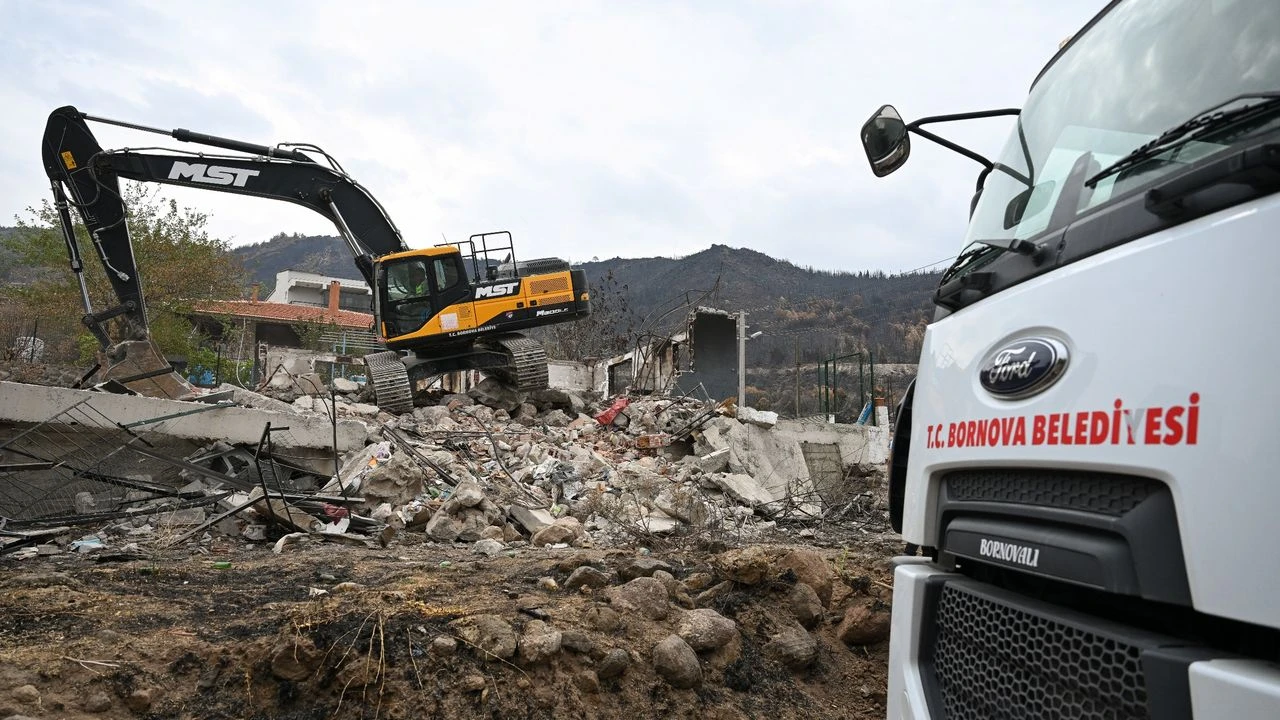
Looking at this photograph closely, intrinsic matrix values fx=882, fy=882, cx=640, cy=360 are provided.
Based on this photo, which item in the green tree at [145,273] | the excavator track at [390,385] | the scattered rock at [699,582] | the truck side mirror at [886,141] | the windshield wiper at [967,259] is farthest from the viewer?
the green tree at [145,273]

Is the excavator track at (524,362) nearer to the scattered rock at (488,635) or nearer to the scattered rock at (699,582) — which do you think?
the scattered rock at (699,582)

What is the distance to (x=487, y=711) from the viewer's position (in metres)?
3.59

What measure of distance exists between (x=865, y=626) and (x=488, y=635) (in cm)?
201

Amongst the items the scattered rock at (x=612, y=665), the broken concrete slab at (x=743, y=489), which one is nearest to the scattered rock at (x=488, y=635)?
the scattered rock at (x=612, y=665)

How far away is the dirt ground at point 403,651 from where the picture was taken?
139 inches

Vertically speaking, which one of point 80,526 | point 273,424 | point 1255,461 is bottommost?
point 80,526

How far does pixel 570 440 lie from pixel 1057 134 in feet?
42.0

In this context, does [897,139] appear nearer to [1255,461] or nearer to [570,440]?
[1255,461]

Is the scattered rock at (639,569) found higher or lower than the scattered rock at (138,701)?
higher

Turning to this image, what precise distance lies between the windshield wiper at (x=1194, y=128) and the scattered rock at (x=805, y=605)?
3.15 metres

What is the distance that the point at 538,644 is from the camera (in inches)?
152

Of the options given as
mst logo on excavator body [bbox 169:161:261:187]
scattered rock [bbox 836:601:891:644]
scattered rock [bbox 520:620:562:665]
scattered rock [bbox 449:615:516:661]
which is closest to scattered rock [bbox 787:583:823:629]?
scattered rock [bbox 836:601:891:644]

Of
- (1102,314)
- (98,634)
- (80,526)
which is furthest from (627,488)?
(1102,314)

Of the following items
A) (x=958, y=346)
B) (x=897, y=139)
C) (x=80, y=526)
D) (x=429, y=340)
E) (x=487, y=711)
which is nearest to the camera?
(x=958, y=346)
